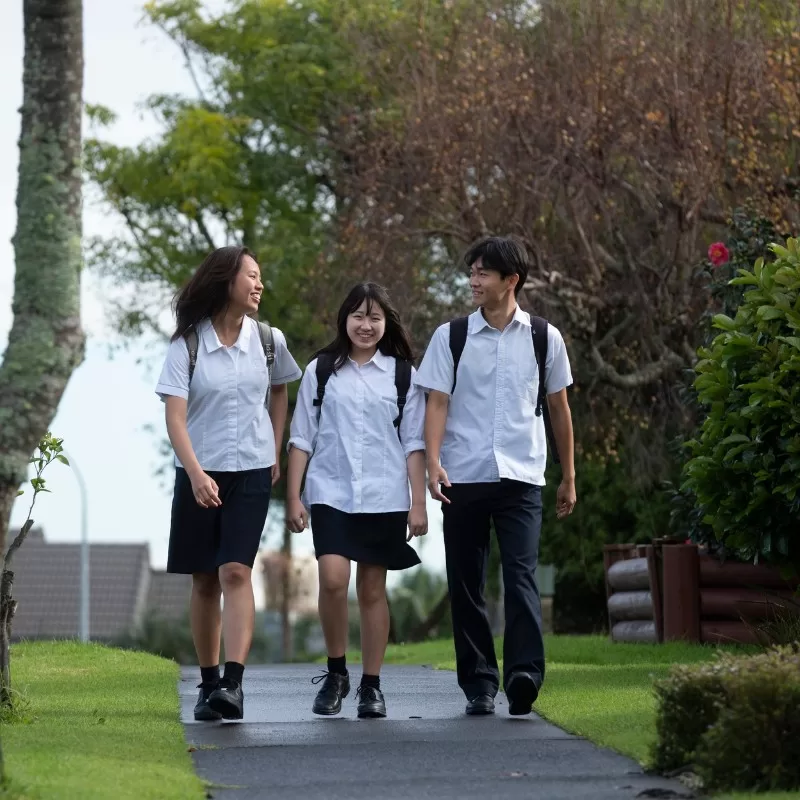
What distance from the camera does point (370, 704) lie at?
752 centimetres

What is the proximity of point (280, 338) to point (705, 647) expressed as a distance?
5508 mm

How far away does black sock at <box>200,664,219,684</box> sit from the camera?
24.9 ft

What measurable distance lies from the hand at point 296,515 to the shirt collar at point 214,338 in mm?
735

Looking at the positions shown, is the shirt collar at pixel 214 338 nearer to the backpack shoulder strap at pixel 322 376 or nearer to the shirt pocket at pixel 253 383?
the shirt pocket at pixel 253 383

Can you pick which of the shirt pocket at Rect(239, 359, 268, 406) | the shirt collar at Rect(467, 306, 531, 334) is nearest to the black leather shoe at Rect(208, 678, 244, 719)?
the shirt pocket at Rect(239, 359, 268, 406)

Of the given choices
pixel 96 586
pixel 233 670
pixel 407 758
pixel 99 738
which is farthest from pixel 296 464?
pixel 96 586

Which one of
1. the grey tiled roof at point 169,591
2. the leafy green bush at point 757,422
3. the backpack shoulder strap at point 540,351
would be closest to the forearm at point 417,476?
the backpack shoulder strap at point 540,351

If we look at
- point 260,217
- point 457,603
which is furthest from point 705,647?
point 260,217

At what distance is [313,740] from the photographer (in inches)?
265

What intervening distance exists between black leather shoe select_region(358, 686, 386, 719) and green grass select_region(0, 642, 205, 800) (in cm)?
84

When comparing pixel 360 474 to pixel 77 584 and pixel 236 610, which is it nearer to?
pixel 236 610

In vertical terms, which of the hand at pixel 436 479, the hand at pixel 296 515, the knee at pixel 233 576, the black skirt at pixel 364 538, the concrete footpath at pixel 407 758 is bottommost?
the concrete footpath at pixel 407 758

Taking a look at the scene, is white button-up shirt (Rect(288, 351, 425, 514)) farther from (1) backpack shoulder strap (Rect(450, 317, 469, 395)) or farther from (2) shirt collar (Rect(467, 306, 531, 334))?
(2) shirt collar (Rect(467, 306, 531, 334))

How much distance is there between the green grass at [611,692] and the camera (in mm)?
6441
